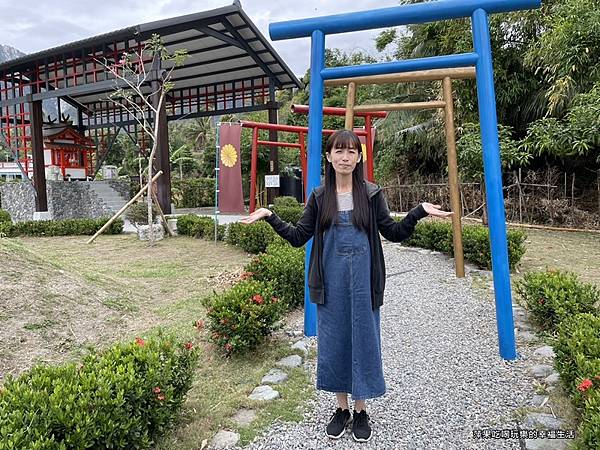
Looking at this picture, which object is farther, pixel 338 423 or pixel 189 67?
pixel 189 67

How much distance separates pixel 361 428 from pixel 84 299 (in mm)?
3015

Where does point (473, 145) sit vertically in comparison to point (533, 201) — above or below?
above

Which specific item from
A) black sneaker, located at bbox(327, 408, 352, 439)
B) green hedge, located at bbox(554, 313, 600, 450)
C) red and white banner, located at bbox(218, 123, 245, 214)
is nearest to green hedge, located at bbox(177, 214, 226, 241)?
red and white banner, located at bbox(218, 123, 245, 214)

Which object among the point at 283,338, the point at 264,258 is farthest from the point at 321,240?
the point at 264,258

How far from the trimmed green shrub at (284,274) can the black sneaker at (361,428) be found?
1.78 metres

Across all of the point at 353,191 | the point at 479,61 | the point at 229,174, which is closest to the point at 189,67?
the point at 229,174

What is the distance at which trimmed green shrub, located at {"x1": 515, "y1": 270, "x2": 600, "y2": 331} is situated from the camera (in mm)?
3092

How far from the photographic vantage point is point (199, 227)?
9.19 m

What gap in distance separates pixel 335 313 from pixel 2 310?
8.96 feet

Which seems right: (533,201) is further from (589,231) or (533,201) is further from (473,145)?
(473,145)

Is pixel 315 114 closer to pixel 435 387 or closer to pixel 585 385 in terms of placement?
pixel 435 387

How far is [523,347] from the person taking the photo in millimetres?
3109

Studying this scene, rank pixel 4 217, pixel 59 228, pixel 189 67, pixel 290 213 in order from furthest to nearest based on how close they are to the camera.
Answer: pixel 189 67
pixel 4 217
pixel 59 228
pixel 290 213

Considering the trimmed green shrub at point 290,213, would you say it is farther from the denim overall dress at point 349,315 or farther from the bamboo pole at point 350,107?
the denim overall dress at point 349,315
